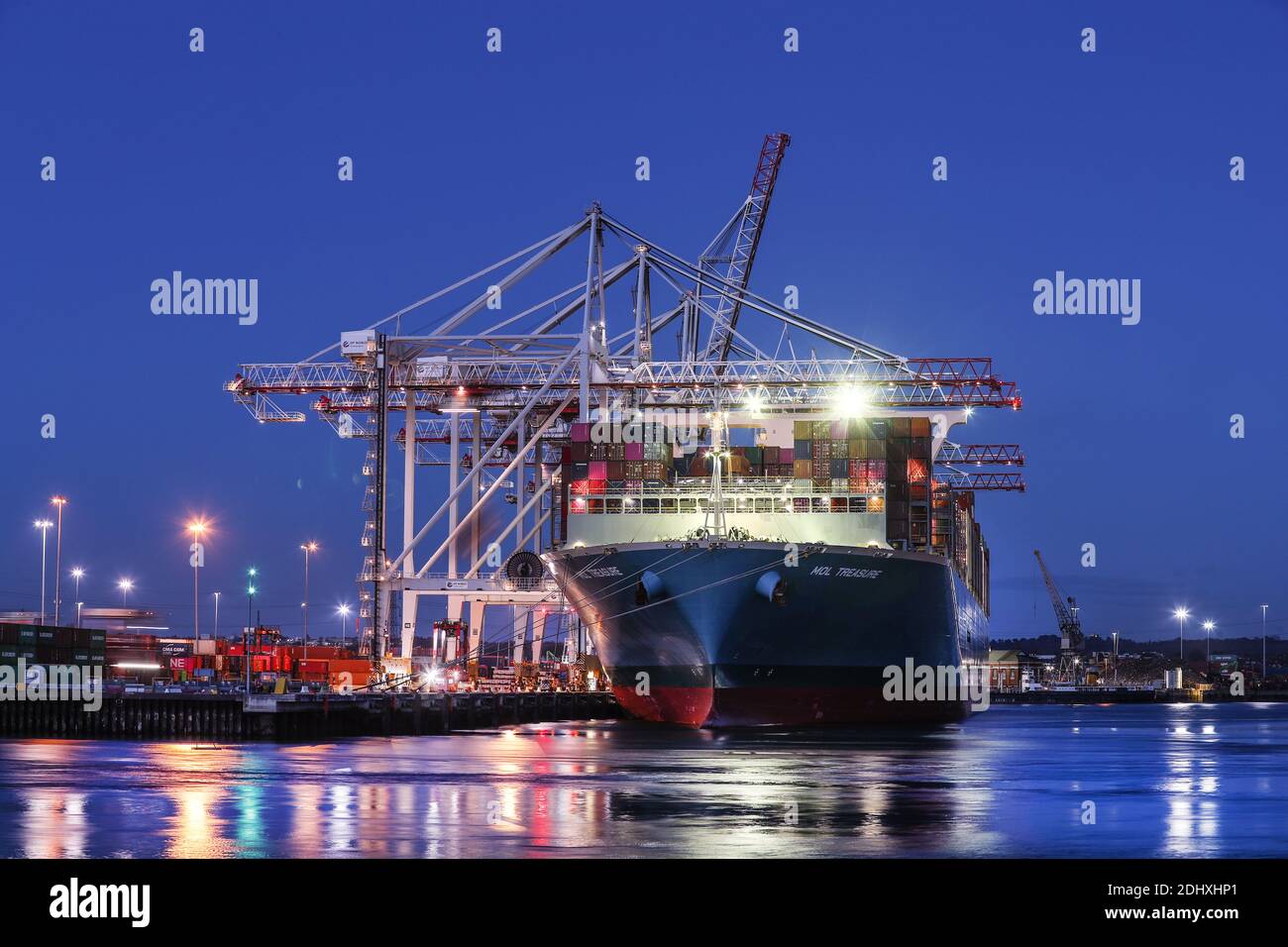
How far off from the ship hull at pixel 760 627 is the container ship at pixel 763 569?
62mm

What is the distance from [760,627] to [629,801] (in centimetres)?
2846

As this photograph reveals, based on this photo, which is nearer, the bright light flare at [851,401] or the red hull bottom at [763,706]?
the red hull bottom at [763,706]

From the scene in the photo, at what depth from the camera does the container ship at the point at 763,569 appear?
54.8m

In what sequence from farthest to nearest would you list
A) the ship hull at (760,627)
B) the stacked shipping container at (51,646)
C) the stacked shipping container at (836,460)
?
the stacked shipping container at (51,646) < the stacked shipping container at (836,460) < the ship hull at (760,627)

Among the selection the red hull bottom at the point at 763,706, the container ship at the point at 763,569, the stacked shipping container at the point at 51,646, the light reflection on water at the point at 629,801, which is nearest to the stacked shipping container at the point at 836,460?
the container ship at the point at 763,569

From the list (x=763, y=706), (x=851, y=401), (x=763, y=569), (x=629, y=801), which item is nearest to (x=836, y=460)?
(x=763, y=569)

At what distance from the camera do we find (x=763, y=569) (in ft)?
180

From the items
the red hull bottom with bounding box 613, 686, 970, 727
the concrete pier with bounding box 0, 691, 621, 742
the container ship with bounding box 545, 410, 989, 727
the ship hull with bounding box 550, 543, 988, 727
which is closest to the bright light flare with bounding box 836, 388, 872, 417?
the container ship with bounding box 545, 410, 989, 727

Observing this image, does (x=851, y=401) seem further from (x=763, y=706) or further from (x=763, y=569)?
(x=763, y=706)

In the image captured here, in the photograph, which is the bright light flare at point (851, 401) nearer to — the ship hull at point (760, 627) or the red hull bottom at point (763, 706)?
the ship hull at point (760, 627)

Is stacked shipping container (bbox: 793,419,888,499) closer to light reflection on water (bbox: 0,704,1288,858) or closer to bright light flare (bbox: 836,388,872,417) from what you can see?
bright light flare (bbox: 836,388,872,417)

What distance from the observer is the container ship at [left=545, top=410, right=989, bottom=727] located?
2158 inches
